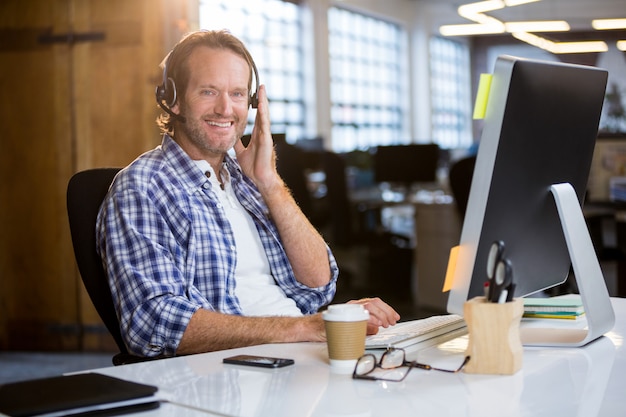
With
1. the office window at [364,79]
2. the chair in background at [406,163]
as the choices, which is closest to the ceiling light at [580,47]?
the office window at [364,79]

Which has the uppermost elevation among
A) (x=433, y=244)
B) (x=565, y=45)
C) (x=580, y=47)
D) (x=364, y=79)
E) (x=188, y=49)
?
(x=565, y=45)

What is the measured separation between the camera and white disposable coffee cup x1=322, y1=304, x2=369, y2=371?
3.94ft

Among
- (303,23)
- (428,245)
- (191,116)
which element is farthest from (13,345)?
(303,23)

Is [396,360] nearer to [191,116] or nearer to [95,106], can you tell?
[191,116]

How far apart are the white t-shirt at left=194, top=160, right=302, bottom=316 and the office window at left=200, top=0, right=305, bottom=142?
8992mm

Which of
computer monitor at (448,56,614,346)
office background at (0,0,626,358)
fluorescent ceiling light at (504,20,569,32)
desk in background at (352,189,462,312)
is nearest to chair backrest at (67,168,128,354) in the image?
computer monitor at (448,56,614,346)

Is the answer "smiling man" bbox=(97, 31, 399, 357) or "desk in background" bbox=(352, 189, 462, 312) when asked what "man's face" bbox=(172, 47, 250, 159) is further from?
"desk in background" bbox=(352, 189, 462, 312)

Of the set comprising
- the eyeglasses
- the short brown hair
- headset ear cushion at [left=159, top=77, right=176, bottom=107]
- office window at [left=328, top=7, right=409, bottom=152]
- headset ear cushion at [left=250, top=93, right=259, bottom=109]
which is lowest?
the eyeglasses

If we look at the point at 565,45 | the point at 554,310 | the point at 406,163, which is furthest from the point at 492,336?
the point at 565,45

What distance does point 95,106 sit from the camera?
4.80 meters

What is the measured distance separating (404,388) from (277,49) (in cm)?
1088

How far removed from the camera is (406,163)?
7.46 meters

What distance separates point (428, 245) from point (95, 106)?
2339mm

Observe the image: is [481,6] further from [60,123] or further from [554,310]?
[554,310]
